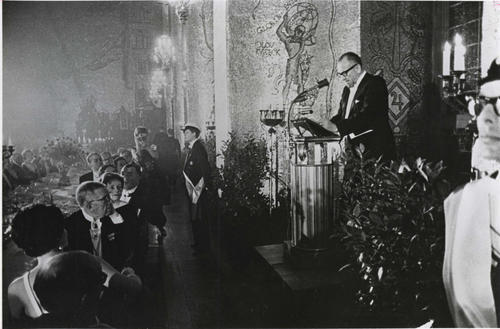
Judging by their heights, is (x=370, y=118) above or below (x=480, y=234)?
above

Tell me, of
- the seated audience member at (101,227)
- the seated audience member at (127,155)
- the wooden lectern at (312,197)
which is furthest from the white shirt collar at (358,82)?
the seated audience member at (101,227)

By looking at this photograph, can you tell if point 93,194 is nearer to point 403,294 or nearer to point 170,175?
point 170,175

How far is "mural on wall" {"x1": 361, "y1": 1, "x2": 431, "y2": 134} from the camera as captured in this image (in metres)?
2.05

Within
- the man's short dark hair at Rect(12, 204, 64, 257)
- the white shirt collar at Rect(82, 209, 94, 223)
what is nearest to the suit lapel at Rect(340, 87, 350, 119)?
the white shirt collar at Rect(82, 209, 94, 223)

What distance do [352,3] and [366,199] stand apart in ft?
3.05

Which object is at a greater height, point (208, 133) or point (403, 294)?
point (208, 133)

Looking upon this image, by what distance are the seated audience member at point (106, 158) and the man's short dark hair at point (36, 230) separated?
1.06ft

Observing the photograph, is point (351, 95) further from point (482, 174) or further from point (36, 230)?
point (36, 230)

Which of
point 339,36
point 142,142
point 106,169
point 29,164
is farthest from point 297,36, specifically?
point 29,164

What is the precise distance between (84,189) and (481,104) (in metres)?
1.93

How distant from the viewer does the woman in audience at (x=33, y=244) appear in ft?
6.29

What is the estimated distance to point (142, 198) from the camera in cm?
199

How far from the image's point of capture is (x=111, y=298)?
77.1 inches

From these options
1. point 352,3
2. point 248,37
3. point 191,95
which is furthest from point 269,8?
point 191,95
